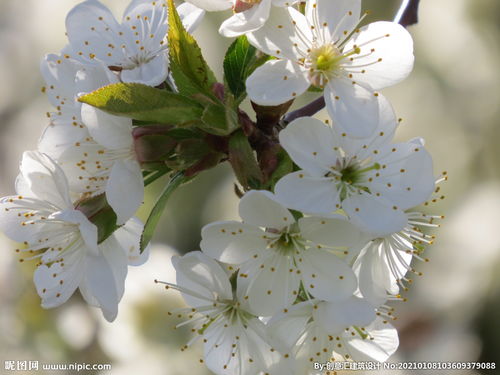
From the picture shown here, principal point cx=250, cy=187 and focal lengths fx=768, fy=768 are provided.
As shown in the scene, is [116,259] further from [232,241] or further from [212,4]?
[212,4]

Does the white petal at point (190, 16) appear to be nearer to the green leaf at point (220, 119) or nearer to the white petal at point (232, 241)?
the green leaf at point (220, 119)

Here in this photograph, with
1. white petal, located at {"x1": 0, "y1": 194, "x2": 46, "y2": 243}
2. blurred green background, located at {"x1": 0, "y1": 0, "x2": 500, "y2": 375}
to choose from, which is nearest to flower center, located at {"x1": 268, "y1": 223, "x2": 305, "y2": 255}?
white petal, located at {"x1": 0, "y1": 194, "x2": 46, "y2": 243}

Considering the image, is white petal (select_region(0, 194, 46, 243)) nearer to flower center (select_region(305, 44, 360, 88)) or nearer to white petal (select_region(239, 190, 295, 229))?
white petal (select_region(239, 190, 295, 229))

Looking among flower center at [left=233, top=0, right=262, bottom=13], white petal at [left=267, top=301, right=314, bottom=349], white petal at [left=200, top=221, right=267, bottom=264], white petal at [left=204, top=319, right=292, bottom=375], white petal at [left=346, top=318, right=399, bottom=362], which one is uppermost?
flower center at [left=233, top=0, right=262, bottom=13]

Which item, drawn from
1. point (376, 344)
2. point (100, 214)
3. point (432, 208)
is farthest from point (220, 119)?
point (432, 208)

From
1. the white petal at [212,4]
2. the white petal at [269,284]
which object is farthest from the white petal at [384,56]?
the white petal at [269,284]
